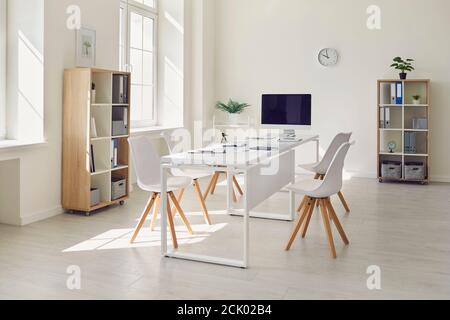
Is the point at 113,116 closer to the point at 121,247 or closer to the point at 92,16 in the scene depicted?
the point at 92,16

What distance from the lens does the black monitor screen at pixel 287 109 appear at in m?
5.48

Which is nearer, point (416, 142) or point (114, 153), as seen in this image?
point (114, 153)

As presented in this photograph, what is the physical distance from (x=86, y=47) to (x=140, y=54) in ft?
6.12

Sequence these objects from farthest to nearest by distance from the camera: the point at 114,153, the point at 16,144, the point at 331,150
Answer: the point at 114,153 → the point at 331,150 → the point at 16,144

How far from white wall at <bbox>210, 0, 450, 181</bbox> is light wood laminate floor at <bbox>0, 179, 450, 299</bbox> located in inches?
94.1

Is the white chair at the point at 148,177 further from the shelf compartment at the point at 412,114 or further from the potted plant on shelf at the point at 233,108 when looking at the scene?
the shelf compartment at the point at 412,114

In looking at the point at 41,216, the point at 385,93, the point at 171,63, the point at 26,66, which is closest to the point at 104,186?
the point at 41,216

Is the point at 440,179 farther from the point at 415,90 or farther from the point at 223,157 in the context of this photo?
the point at 223,157

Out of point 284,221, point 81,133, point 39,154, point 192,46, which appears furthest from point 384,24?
point 39,154

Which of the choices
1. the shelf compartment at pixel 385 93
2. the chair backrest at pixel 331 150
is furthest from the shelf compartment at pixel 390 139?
the chair backrest at pixel 331 150

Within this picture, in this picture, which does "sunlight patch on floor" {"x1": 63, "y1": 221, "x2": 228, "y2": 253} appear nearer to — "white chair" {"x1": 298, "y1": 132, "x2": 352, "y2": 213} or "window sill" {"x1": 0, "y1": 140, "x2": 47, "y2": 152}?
"window sill" {"x1": 0, "y1": 140, "x2": 47, "y2": 152}

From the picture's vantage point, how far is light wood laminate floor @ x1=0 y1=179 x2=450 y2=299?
2.96m

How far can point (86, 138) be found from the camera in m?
4.77

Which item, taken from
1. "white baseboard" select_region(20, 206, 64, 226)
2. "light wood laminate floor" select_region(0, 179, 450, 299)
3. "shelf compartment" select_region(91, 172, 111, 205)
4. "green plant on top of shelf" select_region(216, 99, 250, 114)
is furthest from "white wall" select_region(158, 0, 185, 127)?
"white baseboard" select_region(20, 206, 64, 226)
